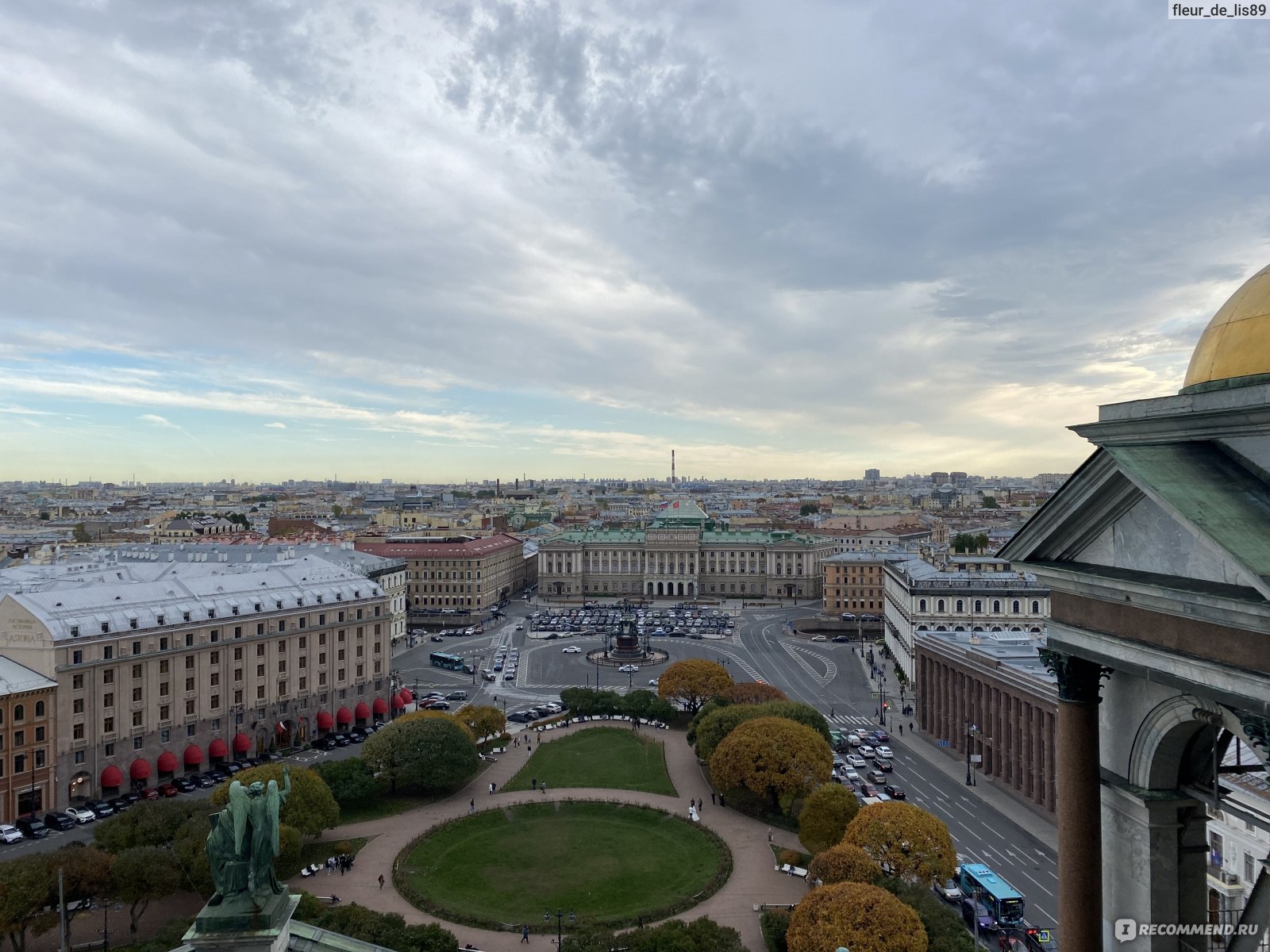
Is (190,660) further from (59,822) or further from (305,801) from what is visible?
(305,801)

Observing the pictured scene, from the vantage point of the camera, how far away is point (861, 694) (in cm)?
7600

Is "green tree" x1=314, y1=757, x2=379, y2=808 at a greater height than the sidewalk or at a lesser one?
greater

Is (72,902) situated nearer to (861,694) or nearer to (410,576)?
(861,694)

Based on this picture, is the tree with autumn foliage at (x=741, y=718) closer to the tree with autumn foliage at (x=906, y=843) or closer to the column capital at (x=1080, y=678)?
the tree with autumn foliage at (x=906, y=843)

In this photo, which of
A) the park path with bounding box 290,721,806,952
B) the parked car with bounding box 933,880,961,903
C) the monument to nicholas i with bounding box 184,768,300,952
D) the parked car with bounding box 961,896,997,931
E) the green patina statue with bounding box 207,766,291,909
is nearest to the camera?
the monument to nicholas i with bounding box 184,768,300,952

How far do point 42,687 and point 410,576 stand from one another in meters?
70.1

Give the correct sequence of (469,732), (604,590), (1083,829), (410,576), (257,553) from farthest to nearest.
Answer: (604,590) < (410,576) < (257,553) < (469,732) < (1083,829)

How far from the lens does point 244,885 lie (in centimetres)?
1015

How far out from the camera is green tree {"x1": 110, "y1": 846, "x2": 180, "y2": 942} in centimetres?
3409

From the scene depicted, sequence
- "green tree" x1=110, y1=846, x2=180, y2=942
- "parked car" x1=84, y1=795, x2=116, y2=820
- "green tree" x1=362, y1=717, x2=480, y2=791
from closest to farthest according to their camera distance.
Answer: "green tree" x1=110, y1=846, x2=180, y2=942 < "parked car" x1=84, y1=795, x2=116, y2=820 < "green tree" x1=362, y1=717, x2=480, y2=791

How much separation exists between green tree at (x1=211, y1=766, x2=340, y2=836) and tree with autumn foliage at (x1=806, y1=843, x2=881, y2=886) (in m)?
23.9

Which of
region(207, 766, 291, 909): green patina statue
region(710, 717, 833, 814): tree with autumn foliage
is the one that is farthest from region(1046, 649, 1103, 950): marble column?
region(710, 717, 833, 814): tree with autumn foliage

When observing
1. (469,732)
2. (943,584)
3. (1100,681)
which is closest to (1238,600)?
(1100,681)

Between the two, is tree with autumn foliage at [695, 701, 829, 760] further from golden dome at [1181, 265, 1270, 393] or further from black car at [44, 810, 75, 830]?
golden dome at [1181, 265, 1270, 393]
